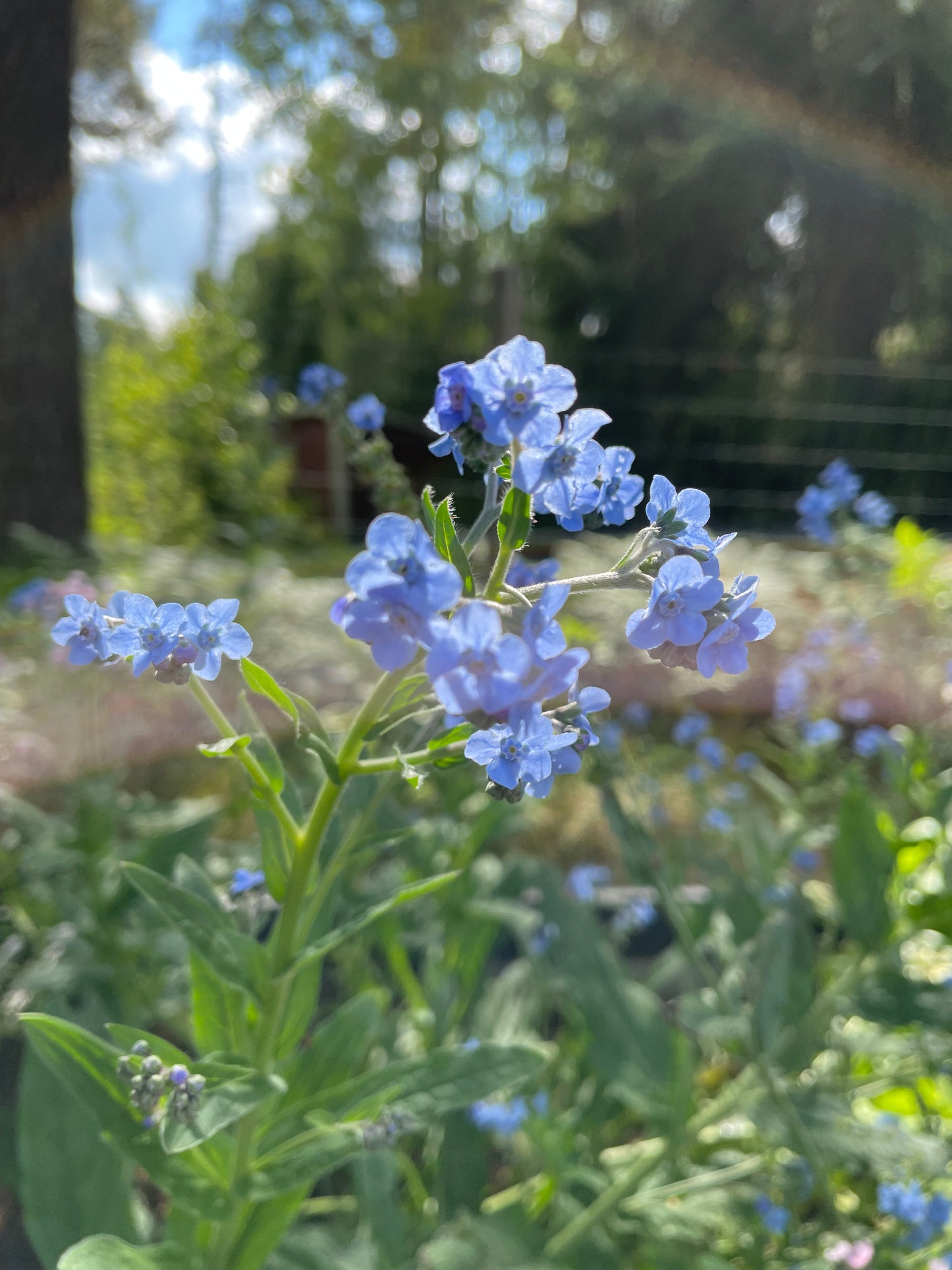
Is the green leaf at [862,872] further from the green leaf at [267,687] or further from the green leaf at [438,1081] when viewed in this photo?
the green leaf at [267,687]

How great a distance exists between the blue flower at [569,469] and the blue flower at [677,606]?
0.07 meters

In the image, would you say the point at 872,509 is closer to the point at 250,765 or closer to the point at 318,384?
the point at 318,384

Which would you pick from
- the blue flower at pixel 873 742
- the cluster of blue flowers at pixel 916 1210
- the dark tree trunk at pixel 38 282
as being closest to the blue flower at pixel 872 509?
the blue flower at pixel 873 742

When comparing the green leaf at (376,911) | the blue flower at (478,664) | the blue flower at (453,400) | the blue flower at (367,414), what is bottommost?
the green leaf at (376,911)

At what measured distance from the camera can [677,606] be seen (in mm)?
562

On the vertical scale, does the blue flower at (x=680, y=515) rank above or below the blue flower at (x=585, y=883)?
above

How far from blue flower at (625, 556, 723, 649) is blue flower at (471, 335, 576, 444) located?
0.12 m

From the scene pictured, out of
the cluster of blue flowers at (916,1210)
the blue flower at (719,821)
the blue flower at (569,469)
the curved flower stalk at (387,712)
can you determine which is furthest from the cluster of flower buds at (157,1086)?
the blue flower at (719,821)

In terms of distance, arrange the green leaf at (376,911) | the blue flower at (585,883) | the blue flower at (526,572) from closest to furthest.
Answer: the green leaf at (376,911) → the blue flower at (526,572) → the blue flower at (585,883)

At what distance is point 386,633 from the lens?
0.50 metres

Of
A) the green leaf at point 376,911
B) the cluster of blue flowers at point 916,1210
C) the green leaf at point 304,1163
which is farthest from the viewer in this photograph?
the cluster of blue flowers at point 916,1210

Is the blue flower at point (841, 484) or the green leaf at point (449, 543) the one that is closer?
the green leaf at point (449, 543)

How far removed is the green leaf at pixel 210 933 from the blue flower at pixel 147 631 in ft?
0.67

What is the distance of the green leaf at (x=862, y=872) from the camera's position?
4.62 ft
